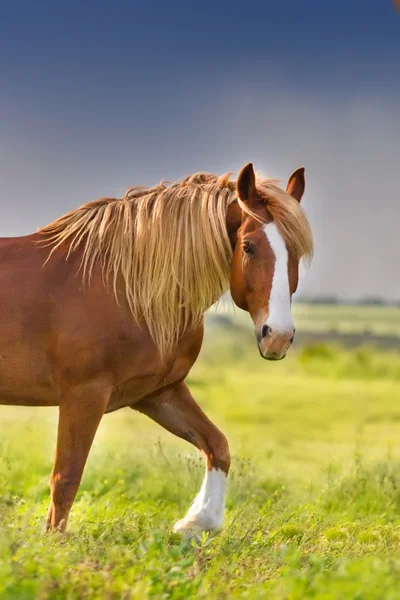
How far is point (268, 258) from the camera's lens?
469cm

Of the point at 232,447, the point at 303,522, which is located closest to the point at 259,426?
the point at 232,447

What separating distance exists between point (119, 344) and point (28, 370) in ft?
1.97

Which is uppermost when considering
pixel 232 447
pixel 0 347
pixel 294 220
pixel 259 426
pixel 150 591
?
pixel 294 220

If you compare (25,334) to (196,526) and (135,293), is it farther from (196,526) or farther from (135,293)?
(196,526)

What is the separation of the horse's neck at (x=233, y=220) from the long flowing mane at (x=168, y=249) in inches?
Answer: 1.3

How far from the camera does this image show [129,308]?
16.6 ft

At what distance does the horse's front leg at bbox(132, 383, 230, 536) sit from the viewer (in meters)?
5.31

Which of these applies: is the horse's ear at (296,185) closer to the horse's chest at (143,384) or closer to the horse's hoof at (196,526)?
the horse's chest at (143,384)

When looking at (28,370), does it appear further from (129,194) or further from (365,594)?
(365,594)

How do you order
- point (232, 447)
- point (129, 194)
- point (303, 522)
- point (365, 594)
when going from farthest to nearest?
1. point (232, 447)
2. point (303, 522)
3. point (129, 194)
4. point (365, 594)

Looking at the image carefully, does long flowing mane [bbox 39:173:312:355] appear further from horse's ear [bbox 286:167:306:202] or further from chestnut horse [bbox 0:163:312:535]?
horse's ear [bbox 286:167:306:202]

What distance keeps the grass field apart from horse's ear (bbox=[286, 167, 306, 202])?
7.02ft

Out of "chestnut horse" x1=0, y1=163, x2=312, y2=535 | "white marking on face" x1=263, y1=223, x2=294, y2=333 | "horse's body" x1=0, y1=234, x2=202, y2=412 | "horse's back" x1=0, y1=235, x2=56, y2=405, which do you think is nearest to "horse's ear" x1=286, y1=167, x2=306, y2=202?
"chestnut horse" x1=0, y1=163, x2=312, y2=535

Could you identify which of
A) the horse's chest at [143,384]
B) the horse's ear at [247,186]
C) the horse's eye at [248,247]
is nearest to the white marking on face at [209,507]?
the horse's chest at [143,384]
